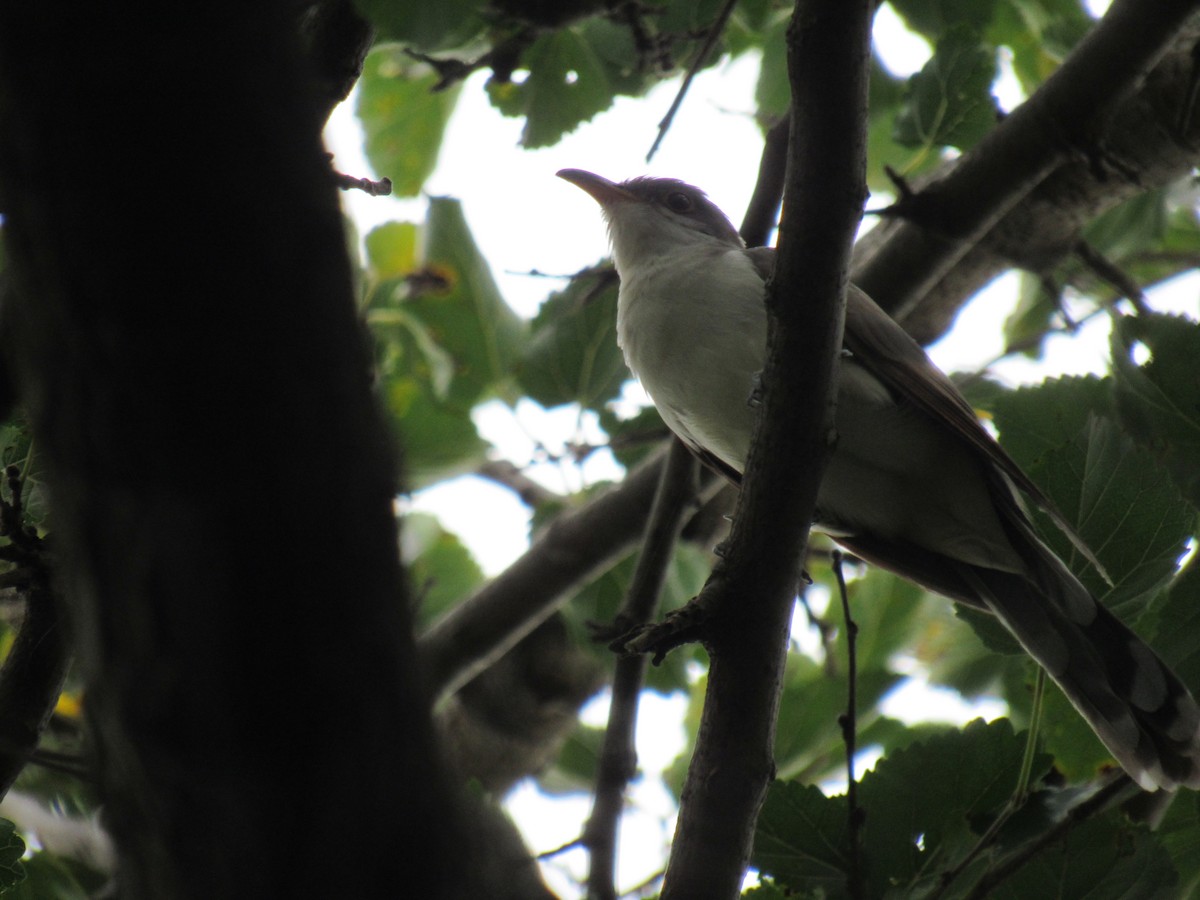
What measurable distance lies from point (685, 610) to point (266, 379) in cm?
151

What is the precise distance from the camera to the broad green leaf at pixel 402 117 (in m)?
6.32

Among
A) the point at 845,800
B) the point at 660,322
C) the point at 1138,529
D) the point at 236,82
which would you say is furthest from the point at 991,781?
the point at 236,82

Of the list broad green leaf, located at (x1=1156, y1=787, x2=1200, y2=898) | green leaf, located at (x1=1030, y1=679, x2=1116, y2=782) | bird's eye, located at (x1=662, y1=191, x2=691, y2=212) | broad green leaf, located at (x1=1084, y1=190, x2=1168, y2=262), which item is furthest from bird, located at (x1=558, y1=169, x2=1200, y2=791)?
broad green leaf, located at (x1=1084, y1=190, x2=1168, y2=262)

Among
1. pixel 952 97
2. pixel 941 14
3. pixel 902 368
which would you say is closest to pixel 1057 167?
pixel 952 97

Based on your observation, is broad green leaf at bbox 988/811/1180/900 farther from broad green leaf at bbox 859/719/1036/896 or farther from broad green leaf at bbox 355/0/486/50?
broad green leaf at bbox 355/0/486/50

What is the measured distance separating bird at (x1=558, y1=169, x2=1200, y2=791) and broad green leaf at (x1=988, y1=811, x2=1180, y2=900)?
935 mm

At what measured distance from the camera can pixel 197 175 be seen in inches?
43.2

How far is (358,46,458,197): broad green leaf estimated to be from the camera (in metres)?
6.32

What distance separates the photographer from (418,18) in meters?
3.15

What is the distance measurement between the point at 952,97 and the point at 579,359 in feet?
6.13

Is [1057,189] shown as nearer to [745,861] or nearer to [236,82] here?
[745,861]

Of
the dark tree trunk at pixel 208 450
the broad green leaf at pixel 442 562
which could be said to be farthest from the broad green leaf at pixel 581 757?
the dark tree trunk at pixel 208 450

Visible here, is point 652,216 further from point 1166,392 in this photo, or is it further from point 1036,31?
point 1166,392

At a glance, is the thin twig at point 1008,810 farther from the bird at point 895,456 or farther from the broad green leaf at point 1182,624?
the bird at point 895,456
